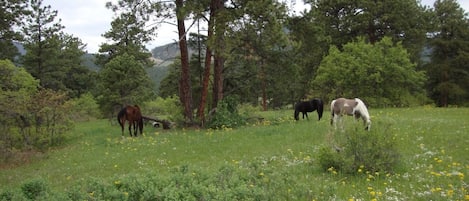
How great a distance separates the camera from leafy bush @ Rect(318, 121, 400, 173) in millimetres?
8242

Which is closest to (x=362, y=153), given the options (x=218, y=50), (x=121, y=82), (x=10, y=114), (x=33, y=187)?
(x=33, y=187)

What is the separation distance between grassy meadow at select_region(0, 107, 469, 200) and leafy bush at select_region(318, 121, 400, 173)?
15 centimetres

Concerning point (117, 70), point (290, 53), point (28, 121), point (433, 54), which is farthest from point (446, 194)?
point (433, 54)

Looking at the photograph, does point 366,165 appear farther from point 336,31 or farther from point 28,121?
point 336,31

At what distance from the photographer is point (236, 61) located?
74.4 feet

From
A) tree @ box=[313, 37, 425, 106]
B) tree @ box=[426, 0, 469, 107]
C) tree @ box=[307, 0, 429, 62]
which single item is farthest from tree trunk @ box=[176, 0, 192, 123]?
tree @ box=[426, 0, 469, 107]

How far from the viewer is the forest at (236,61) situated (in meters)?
18.0

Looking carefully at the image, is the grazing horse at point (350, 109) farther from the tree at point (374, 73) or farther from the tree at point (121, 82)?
the tree at point (121, 82)

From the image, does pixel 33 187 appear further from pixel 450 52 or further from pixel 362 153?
pixel 450 52

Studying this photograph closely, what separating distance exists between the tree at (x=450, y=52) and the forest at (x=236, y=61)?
0.13 meters

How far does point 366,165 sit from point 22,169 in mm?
11536

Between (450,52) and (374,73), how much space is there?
769 inches

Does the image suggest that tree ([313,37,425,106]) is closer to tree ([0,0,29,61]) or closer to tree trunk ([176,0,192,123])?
tree trunk ([176,0,192,123])

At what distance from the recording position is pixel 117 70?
31.5 meters
